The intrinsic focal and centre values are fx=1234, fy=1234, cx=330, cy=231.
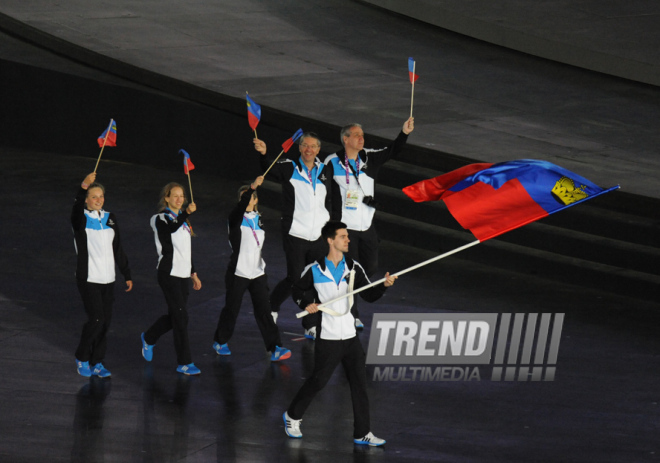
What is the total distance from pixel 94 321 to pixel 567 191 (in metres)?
3.96

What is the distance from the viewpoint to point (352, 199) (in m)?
11.4

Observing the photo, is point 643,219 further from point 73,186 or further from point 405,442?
point 73,186

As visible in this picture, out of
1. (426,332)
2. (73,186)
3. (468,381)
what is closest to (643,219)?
(426,332)

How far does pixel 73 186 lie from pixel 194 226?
8.69 ft

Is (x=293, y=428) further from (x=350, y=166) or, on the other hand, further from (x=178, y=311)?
(x=350, y=166)

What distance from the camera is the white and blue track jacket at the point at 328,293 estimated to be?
8.76 meters

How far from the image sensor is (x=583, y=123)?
1723 centimetres

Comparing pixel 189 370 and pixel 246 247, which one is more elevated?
pixel 246 247

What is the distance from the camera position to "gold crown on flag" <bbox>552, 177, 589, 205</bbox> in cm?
959

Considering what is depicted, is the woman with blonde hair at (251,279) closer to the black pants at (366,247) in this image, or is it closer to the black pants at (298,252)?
the black pants at (298,252)

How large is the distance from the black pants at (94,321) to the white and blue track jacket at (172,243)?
51 cm

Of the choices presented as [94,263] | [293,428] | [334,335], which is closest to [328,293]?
[334,335]

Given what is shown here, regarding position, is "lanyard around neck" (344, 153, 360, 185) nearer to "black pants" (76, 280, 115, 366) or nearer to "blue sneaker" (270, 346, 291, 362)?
"blue sneaker" (270, 346, 291, 362)

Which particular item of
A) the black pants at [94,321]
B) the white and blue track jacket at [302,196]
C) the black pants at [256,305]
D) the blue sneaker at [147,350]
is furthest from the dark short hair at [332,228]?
the blue sneaker at [147,350]
